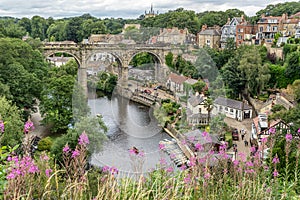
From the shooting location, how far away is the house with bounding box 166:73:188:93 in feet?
96.7

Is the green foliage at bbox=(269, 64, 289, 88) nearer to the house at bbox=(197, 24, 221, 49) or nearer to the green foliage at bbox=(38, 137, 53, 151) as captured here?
the house at bbox=(197, 24, 221, 49)

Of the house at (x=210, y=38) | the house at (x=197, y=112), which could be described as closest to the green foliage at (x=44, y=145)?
the house at (x=197, y=112)

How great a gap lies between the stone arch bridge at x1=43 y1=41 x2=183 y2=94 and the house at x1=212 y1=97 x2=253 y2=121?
11.9 meters

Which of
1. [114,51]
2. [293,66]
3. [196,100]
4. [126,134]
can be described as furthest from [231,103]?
[114,51]

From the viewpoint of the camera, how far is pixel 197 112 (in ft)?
74.3

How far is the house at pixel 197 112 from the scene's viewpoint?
71.6 ft

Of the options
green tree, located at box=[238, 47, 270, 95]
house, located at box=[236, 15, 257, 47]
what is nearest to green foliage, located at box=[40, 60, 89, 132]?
green tree, located at box=[238, 47, 270, 95]

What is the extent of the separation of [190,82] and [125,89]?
7888mm

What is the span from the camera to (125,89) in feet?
112

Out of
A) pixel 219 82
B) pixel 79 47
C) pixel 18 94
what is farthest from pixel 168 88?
pixel 18 94

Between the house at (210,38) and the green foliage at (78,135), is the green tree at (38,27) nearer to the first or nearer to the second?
the house at (210,38)

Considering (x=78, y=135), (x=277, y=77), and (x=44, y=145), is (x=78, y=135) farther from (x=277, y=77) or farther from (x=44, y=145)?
(x=277, y=77)

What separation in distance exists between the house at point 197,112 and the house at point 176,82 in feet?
16.1

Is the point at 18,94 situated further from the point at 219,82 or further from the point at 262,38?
the point at 262,38
